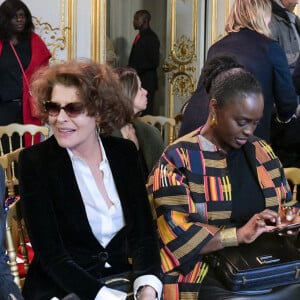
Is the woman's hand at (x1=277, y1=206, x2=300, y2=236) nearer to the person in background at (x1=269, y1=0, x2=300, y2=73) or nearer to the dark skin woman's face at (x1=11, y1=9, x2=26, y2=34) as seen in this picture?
the person in background at (x1=269, y1=0, x2=300, y2=73)

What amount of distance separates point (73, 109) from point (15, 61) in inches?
119

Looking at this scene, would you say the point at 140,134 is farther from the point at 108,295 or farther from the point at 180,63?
the point at 180,63

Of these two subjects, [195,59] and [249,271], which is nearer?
[249,271]

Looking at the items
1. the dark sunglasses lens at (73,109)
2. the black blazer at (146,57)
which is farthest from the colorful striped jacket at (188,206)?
the black blazer at (146,57)

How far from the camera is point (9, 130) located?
3.90 m

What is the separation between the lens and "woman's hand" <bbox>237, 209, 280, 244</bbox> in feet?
5.78

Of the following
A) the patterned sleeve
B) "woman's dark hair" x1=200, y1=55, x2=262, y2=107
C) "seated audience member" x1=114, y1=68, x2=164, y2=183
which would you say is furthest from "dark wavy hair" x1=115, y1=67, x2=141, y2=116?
the patterned sleeve

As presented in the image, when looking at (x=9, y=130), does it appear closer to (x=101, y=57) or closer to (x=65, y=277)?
(x=101, y=57)

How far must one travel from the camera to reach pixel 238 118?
74.0 inches

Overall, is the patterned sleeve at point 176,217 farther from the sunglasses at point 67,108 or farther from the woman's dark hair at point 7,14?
the woman's dark hair at point 7,14

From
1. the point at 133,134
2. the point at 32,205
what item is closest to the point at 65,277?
the point at 32,205

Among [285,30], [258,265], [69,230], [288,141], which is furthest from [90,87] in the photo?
[285,30]

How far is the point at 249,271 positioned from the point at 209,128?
54 centimetres

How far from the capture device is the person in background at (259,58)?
2.66 metres
